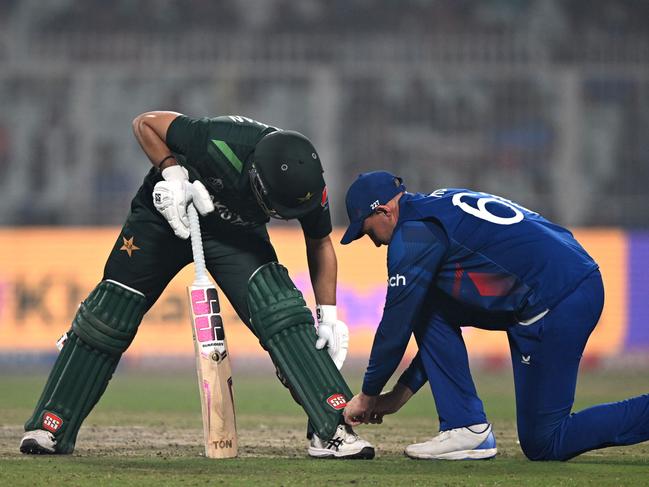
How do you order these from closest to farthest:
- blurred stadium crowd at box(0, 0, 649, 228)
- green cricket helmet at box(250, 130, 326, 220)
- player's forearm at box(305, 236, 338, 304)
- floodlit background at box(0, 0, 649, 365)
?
green cricket helmet at box(250, 130, 326, 220), player's forearm at box(305, 236, 338, 304), floodlit background at box(0, 0, 649, 365), blurred stadium crowd at box(0, 0, 649, 228)

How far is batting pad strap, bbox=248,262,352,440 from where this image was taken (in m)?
5.25

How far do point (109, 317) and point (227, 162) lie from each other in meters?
0.90

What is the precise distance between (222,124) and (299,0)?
13621mm

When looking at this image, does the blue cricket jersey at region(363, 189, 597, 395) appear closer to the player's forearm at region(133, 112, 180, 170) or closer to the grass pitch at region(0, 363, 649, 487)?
the grass pitch at region(0, 363, 649, 487)

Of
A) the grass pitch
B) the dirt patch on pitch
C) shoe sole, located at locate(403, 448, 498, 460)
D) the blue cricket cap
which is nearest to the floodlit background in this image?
the grass pitch

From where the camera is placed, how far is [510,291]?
5.00m

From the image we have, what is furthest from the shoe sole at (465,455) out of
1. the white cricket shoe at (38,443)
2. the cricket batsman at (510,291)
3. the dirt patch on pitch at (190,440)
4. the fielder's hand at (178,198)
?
the white cricket shoe at (38,443)

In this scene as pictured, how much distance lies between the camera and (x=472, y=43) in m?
13.6

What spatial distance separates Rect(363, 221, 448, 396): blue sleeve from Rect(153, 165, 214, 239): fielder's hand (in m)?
0.93

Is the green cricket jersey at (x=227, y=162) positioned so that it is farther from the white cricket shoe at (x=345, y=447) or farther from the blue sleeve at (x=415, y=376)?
the white cricket shoe at (x=345, y=447)

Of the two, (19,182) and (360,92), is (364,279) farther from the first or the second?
(19,182)

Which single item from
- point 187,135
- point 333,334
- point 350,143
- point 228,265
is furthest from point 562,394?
point 350,143

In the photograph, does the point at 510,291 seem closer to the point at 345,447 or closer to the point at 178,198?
the point at 345,447

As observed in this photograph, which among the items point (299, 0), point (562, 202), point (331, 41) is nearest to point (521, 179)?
point (562, 202)
